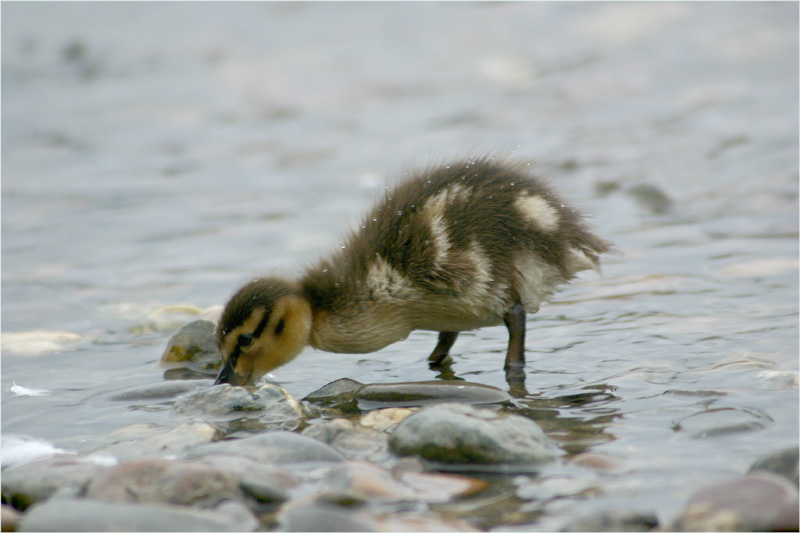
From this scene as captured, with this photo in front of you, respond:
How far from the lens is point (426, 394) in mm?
4094

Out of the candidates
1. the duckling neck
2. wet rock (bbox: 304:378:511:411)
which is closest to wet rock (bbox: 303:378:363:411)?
wet rock (bbox: 304:378:511:411)

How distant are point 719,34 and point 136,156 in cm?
786

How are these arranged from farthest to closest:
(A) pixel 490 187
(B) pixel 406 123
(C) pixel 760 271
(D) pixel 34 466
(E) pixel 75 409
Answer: (B) pixel 406 123, (C) pixel 760 271, (A) pixel 490 187, (E) pixel 75 409, (D) pixel 34 466

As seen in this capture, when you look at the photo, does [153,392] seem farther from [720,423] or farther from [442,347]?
[720,423]

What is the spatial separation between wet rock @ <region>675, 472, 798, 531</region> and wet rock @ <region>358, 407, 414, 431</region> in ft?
4.27

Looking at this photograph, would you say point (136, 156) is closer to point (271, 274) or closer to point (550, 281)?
point (271, 274)

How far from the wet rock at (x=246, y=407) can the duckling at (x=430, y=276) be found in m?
0.42

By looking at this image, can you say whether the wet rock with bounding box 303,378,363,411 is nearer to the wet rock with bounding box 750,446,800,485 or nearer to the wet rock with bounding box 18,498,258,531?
the wet rock with bounding box 18,498,258,531

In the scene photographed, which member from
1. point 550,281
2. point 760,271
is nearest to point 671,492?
point 550,281

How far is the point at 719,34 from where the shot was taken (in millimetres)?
12727

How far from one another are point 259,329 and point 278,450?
4.15 ft

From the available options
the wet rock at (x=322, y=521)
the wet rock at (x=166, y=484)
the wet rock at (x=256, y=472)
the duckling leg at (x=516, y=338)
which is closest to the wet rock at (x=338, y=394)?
the duckling leg at (x=516, y=338)

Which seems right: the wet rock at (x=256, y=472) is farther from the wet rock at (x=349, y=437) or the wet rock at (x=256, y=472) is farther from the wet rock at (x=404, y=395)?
the wet rock at (x=404, y=395)

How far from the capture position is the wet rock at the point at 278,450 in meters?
3.36
